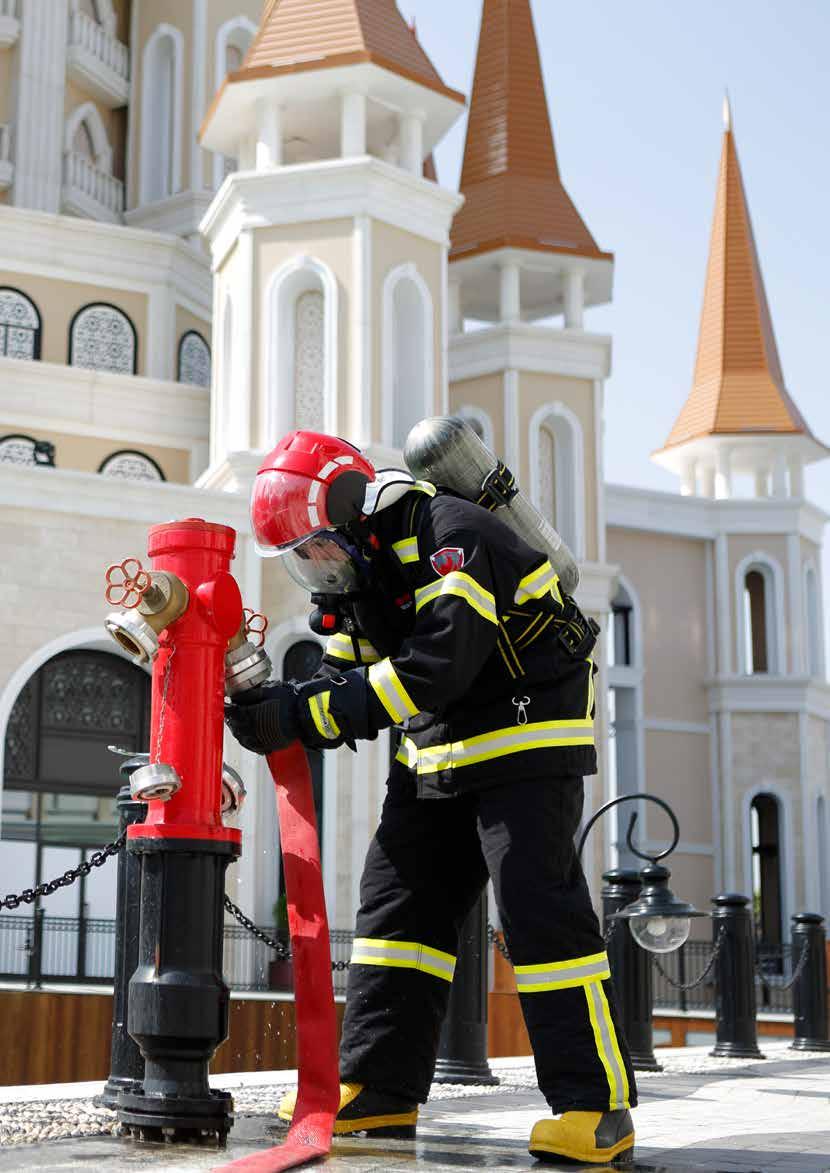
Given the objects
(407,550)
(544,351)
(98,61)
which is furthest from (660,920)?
(98,61)

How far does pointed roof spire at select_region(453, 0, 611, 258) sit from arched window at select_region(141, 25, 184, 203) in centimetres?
544

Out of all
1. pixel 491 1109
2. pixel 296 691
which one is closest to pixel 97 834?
pixel 491 1109

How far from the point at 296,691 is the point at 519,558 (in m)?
0.74

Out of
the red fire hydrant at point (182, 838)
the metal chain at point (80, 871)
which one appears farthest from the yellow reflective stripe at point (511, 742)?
the metal chain at point (80, 871)

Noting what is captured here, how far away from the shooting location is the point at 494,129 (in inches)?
1202

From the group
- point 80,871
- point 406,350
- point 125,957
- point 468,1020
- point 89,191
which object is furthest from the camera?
point 89,191

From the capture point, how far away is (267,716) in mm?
4648

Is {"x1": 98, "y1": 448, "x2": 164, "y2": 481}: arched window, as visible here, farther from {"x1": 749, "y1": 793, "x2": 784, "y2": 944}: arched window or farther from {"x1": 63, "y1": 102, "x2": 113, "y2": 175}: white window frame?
{"x1": 749, "y1": 793, "x2": 784, "y2": 944}: arched window

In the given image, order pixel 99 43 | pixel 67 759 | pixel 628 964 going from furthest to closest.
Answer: pixel 99 43 < pixel 67 759 < pixel 628 964

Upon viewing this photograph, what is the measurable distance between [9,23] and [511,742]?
28.8 m

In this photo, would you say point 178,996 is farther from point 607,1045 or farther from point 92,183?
point 92,183

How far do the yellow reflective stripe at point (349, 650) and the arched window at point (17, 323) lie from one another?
23.2m

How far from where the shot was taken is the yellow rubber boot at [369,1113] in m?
4.86

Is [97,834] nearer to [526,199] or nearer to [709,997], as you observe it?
[709,997]
